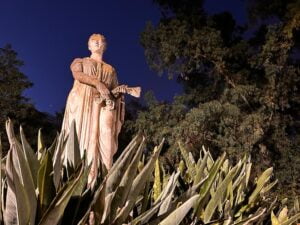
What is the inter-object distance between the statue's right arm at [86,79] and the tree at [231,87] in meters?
7.54

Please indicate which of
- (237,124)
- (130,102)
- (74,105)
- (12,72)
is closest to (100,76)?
(74,105)

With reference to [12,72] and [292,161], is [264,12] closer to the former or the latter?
[292,161]

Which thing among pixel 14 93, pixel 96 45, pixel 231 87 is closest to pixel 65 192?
pixel 96 45

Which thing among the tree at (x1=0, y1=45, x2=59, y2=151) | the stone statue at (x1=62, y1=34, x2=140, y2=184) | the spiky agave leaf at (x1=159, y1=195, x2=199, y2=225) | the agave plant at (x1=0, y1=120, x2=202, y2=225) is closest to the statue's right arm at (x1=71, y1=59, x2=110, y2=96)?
the stone statue at (x1=62, y1=34, x2=140, y2=184)

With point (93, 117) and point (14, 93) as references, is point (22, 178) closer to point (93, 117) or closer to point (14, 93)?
point (93, 117)

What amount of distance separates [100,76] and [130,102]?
1632 centimetres

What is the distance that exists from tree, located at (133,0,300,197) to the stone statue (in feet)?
24.5

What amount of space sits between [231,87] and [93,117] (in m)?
9.49

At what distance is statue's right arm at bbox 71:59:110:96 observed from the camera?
14.0ft

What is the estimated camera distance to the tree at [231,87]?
11930mm

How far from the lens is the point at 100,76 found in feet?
15.0

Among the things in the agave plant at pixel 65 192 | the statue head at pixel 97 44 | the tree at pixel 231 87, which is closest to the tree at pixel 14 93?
the tree at pixel 231 87

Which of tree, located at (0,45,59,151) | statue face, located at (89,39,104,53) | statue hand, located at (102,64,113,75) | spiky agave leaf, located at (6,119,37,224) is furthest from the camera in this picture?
tree, located at (0,45,59,151)

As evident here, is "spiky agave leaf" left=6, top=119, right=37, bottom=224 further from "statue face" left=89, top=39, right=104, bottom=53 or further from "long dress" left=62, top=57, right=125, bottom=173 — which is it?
"statue face" left=89, top=39, right=104, bottom=53
